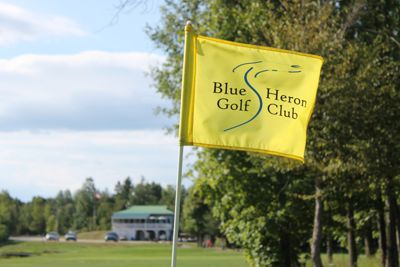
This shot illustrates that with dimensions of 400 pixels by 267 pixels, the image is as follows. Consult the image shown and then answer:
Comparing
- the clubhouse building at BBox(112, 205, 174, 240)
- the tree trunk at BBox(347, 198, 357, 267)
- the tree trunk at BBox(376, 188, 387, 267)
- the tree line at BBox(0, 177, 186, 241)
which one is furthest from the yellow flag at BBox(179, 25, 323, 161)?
the clubhouse building at BBox(112, 205, 174, 240)

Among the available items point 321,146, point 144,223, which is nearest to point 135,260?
point 321,146

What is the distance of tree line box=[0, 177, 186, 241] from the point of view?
446ft

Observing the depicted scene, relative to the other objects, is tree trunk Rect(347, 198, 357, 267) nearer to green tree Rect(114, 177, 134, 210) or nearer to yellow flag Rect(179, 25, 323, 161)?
yellow flag Rect(179, 25, 323, 161)

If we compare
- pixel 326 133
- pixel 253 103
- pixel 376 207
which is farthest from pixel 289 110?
pixel 376 207

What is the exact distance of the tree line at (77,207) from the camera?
136 metres

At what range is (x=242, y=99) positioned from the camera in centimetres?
809

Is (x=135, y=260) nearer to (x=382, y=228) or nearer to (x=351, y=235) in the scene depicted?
(x=351, y=235)

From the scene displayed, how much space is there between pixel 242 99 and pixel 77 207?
547 ft

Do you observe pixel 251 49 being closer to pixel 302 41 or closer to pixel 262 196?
pixel 302 41

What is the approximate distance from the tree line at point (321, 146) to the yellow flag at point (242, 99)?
8008 millimetres

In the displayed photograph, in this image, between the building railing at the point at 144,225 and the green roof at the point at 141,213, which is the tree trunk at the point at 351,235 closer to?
the green roof at the point at 141,213

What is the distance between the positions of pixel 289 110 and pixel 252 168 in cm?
1897

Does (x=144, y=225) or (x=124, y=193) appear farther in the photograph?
(x=124, y=193)

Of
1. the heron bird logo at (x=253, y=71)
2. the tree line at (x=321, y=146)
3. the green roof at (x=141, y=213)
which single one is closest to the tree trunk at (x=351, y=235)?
the tree line at (x=321, y=146)
